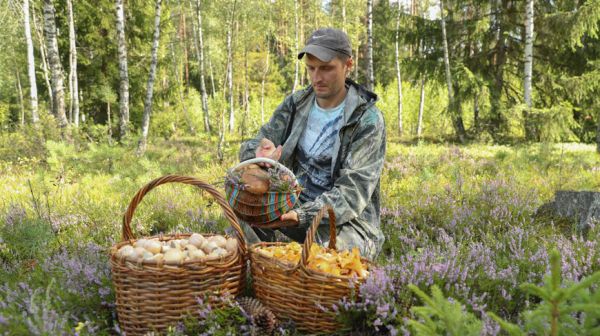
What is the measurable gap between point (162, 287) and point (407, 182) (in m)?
5.22

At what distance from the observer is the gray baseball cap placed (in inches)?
136

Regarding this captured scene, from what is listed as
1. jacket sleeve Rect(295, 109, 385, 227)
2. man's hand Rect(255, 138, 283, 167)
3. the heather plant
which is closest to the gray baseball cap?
jacket sleeve Rect(295, 109, 385, 227)

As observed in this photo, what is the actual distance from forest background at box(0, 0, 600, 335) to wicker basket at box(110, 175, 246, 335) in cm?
15

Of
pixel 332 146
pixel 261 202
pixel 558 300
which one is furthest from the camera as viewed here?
pixel 332 146

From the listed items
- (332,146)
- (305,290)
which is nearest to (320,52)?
(332,146)

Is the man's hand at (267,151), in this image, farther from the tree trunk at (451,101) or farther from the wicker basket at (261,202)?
the tree trunk at (451,101)

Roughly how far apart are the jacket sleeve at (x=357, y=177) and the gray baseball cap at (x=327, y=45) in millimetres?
580

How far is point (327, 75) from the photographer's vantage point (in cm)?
366

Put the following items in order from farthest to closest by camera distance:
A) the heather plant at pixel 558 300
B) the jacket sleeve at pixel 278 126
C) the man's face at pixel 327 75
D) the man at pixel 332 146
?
the jacket sleeve at pixel 278 126
the man's face at pixel 327 75
the man at pixel 332 146
the heather plant at pixel 558 300

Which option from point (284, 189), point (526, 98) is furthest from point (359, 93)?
point (526, 98)

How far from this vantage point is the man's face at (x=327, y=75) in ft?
11.7

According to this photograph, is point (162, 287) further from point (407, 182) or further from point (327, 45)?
point (407, 182)

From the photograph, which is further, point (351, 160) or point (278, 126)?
point (278, 126)

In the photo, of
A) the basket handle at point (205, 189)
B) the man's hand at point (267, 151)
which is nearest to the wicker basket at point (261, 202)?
the basket handle at point (205, 189)
